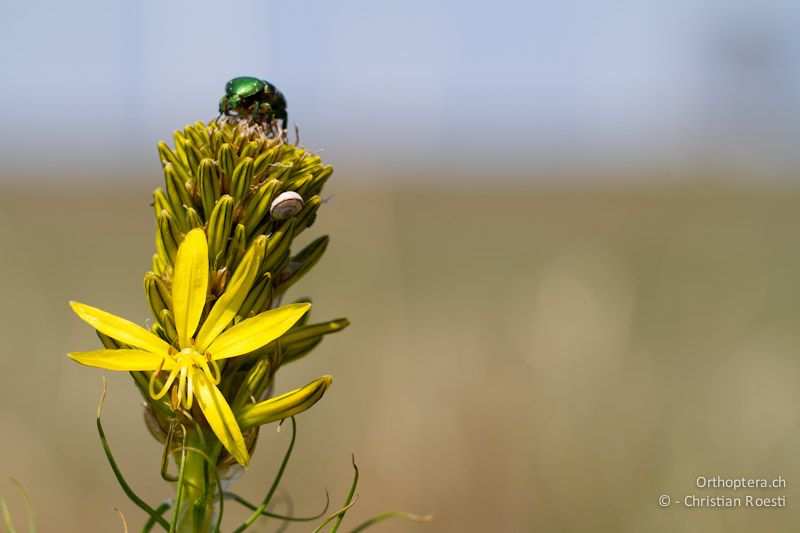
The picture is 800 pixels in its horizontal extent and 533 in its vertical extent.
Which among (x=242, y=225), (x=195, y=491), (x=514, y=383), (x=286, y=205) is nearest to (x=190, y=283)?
(x=242, y=225)

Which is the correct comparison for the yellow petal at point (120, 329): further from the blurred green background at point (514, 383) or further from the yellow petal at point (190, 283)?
the blurred green background at point (514, 383)

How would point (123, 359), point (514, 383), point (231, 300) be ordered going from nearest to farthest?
1. point (123, 359)
2. point (231, 300)
3. point (514, 383)

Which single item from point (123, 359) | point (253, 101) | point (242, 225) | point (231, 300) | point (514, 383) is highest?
point (253, 101)

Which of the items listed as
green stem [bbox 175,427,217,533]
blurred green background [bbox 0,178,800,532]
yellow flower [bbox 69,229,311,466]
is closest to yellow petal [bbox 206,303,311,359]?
yellow flower [bbox 69,229,311,466]

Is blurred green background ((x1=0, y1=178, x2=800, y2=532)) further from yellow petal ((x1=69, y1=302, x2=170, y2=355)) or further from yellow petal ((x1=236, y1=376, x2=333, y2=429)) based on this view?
yellow petal ((x1=69, y1=302, x2=170, y2=355))

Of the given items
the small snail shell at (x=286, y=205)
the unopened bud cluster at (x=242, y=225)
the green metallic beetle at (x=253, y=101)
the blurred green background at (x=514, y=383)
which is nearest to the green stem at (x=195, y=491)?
the unopened bud cluster at (x=242, y=225)

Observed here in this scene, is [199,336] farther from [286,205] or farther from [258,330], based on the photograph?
[286,205]
